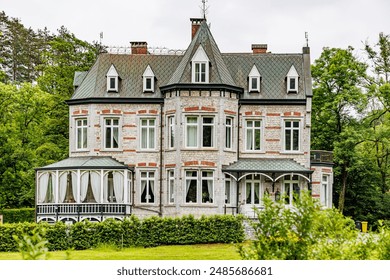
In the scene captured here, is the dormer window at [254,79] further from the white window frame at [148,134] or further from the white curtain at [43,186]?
the white curtain at [43,186]

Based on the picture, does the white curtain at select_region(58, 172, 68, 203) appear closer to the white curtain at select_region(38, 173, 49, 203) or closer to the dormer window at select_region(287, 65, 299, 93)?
the white curtain at select_region(38, 173, 49, 203)

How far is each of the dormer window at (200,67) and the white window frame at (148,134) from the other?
3.18 m

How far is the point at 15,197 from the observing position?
48031 mm

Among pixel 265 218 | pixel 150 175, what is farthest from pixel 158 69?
pixel 265 218

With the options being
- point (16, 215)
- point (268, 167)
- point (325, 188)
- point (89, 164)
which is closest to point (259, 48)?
point (268, 167)

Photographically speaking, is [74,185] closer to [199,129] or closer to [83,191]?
[83,191]

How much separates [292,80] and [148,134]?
7328mm

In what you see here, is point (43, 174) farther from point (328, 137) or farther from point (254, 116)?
point (328, 137)

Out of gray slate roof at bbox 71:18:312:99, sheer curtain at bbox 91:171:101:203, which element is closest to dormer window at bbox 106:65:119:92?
gray slate roof at bbox 71:18:312:99

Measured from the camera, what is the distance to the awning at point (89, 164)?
37.9 meters

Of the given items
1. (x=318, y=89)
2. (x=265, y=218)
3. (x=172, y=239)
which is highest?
(x=318, y=89)

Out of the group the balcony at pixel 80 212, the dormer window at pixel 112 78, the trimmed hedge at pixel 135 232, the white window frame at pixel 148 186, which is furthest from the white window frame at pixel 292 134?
the dormer window at pixel 112 78

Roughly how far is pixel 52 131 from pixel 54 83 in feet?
12.7

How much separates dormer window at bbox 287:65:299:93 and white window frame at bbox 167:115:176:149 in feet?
→ 18.8
